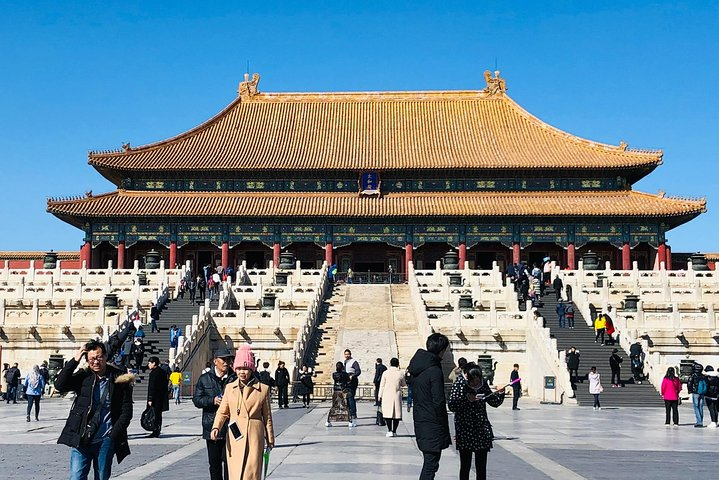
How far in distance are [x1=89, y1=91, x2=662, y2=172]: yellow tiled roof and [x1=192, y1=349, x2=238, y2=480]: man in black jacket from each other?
Result: 46.8 metres

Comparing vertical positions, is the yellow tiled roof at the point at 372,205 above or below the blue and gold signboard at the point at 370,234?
above

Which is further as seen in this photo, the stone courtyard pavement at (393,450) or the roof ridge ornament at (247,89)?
the roof ridge ornament at (247,89)

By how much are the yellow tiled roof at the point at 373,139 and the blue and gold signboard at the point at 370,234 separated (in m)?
4.16

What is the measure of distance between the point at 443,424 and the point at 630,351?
63.3 ft

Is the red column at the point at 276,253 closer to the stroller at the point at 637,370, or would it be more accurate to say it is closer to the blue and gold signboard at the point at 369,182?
the blue and gold signboard at the point at 369,182

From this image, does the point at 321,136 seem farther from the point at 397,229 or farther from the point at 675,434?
the point at 675,434

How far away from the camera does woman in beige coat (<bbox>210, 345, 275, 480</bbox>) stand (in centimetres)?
825

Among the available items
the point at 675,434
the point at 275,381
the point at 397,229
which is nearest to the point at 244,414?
the point at 675,434

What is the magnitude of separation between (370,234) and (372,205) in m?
1.83

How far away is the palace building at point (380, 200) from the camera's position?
177ft

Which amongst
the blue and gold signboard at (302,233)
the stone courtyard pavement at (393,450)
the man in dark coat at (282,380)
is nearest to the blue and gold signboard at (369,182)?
the blue and gold signboard at (302,233)

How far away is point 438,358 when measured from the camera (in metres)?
9.70

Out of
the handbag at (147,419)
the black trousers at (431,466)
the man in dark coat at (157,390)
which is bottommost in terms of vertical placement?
the black trousers at (431,466)

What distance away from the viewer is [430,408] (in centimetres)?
944
